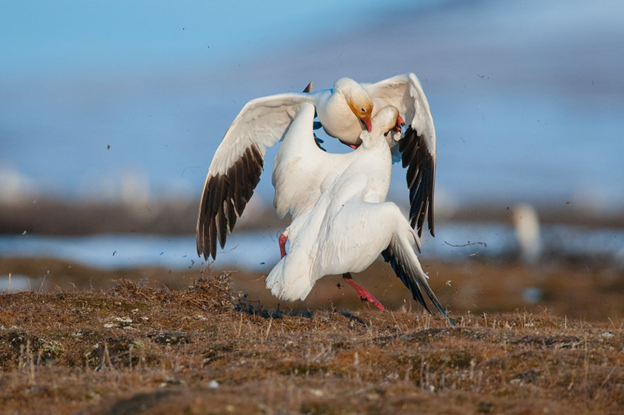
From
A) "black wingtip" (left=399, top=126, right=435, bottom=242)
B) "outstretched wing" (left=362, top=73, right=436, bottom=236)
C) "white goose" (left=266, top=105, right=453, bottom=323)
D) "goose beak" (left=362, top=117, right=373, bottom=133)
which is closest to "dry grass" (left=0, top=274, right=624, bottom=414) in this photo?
"white goose" (left=266, top=105, right=453, bottom=323)

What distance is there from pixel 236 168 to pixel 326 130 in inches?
58.7

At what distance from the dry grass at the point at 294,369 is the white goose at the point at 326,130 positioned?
76.9 inches

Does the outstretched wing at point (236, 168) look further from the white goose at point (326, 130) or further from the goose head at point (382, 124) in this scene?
the goose head at point (382, 124)

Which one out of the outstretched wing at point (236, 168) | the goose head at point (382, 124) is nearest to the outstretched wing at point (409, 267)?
the goose head at point (382, 124)

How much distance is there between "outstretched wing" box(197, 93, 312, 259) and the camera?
37.7 ft

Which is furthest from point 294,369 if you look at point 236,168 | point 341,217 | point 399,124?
point 236,168

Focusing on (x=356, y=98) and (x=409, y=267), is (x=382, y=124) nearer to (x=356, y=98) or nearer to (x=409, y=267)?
(x=356, y=98)

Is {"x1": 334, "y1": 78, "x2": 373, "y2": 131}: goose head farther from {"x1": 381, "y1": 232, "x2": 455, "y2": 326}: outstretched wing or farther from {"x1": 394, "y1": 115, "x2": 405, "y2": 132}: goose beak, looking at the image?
{"x1": 381, "y1": 232, "x2": 455, "y2": 326}: outstretched wing

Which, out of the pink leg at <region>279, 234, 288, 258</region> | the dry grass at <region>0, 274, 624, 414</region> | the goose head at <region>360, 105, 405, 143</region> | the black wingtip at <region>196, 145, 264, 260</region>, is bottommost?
the dry grass at <region>0, 274, 624, 414</region>

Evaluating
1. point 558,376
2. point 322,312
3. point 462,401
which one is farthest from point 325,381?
point 322,312

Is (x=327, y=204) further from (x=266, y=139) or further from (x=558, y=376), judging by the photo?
(x=558, y=376)

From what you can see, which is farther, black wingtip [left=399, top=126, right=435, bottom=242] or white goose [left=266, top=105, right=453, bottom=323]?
black wingtip [left=399, top=126, right=435, bottom=242]

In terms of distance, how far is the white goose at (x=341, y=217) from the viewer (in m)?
9.56

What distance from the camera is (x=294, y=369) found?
6.56 meters
